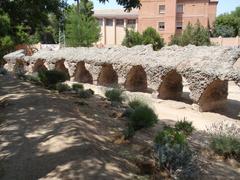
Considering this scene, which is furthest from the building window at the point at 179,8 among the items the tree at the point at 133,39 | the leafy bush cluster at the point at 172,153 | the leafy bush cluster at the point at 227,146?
the leafy bush cluster at the point at 172,153

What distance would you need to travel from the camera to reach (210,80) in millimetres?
18312

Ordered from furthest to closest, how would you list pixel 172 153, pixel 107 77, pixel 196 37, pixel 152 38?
1. pixel 152 38
2. pixel 196 37
3. pixel 107 77
4. pixel 172 153

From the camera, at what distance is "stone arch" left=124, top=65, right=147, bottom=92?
81.7 feet

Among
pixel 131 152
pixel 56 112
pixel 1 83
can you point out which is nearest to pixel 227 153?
pixel 131 152

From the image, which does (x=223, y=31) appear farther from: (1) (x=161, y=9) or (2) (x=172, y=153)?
(2) (x=172, y=153)

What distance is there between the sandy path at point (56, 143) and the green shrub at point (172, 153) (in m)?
→ 0.69

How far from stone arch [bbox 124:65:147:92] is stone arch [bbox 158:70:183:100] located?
9.51 ft

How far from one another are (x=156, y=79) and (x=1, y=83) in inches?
317

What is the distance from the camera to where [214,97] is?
1994 cm

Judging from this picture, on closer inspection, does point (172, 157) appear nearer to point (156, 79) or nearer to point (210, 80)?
point (210, 80)

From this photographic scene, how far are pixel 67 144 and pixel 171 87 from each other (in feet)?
49.1

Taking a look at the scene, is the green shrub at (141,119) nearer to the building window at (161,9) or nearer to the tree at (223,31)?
the building window at (161,9)

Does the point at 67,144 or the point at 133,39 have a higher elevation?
the point at 133,39

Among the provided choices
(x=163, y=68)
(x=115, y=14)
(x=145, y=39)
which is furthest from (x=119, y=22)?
(x=163, y=68)
